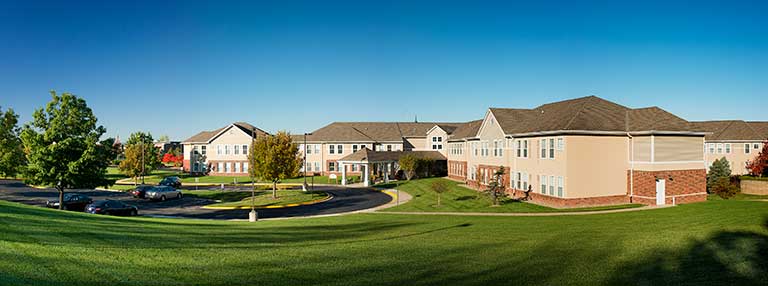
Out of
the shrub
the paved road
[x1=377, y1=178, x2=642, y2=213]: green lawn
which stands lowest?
the paved road

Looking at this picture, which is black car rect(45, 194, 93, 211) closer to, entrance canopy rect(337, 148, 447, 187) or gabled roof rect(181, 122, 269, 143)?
entrance canopy rect(337, 148, 447, 187)

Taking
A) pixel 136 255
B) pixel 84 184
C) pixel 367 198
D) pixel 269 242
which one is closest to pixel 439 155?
pixel 367 198

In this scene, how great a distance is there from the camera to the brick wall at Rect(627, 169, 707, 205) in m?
28.8

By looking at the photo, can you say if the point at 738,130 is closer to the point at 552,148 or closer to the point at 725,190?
the point at 725,190

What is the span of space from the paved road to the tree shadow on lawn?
69.1ft

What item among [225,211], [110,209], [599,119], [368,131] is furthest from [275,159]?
[368,131]

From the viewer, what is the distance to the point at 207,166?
6944cm

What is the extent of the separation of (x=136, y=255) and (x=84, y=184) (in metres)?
28.3

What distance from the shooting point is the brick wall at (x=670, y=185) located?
1134 inches

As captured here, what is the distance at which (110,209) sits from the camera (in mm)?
28328

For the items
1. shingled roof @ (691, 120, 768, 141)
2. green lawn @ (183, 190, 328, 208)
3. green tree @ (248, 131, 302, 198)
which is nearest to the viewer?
green lawn @ (183, 190, 328, 208)

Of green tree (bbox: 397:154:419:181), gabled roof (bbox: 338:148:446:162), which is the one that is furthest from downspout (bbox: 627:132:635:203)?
gabled roof (bbox: 338:148:446:162)

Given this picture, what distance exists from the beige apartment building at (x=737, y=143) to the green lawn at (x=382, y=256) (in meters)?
45.6

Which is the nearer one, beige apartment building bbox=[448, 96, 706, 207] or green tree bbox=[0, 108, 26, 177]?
beige apartment building bbox=[448, 96, 706, 207]
